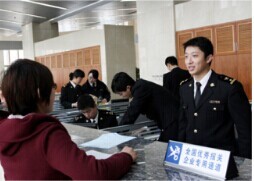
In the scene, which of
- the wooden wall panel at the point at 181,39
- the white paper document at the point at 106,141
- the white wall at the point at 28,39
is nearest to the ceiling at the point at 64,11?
the white wall at the point at 28,39

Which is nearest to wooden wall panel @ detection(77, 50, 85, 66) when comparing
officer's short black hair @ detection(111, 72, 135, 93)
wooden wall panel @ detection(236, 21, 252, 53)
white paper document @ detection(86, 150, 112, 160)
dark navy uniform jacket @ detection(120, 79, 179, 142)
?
wooden wall panel @ detection(236, 21, 252, 53)

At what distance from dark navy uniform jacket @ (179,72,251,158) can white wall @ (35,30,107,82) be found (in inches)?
303

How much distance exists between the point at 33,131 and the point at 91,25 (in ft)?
42.3

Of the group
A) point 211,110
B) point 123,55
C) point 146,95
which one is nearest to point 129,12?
point 123,55

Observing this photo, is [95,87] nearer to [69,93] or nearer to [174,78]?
A: [69,93]

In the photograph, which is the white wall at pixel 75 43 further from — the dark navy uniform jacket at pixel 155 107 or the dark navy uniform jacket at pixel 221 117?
the dark navy uniform jacket at pixel 221 117

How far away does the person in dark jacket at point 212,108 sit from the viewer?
5.49 feet

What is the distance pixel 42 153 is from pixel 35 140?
0.14ft

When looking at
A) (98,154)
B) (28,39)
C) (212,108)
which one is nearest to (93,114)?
(212,108)

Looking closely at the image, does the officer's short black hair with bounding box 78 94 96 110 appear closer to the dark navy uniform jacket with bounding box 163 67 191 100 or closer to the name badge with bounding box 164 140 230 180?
the name badge with bounding box 164 140 230 180

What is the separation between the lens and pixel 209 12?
6.02 m

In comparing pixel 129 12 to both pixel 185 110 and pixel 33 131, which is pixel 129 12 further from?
pixel 33 131

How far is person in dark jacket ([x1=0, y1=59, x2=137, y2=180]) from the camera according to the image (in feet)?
2.87

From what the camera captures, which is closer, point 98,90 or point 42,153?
point 42,153
